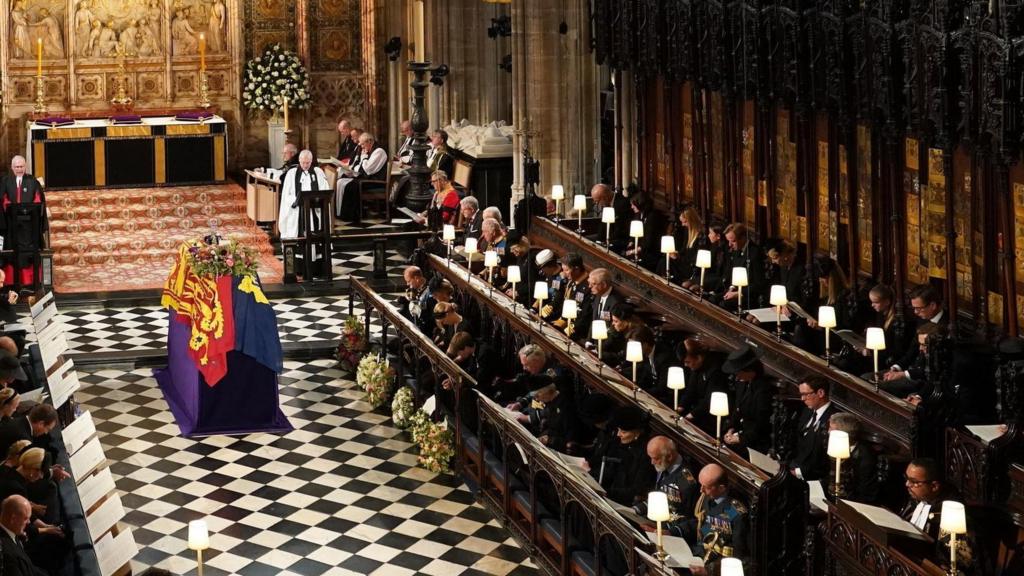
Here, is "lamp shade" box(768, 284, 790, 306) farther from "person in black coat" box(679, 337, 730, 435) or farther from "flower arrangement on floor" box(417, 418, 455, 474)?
"flower arrangement on floor" box(417, 418, 455, 474)

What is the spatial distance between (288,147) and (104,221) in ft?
10.4

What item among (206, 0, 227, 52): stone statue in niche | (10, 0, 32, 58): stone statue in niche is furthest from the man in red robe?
(206, 0, 227, 52): stone statue in niche

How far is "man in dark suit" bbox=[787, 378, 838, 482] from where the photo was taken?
421 inches

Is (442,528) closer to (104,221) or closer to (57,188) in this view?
(104,221)

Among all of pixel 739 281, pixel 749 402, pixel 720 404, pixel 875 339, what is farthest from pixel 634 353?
pixel 875 339

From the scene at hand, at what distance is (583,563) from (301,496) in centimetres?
338

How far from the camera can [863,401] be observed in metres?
11.4

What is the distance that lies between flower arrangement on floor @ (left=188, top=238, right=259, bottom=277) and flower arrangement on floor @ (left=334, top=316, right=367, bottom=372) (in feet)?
7.78

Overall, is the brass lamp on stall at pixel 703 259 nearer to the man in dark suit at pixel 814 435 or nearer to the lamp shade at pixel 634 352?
the lamp shade at pixel 634 352

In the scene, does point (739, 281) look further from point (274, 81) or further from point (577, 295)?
point (274, 81)

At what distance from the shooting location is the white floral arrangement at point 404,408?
14797 millimetres

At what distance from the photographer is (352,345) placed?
55.2ft

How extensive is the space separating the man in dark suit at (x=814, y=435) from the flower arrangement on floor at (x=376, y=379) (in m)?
5.28

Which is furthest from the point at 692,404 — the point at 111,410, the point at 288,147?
the point at 288,147
